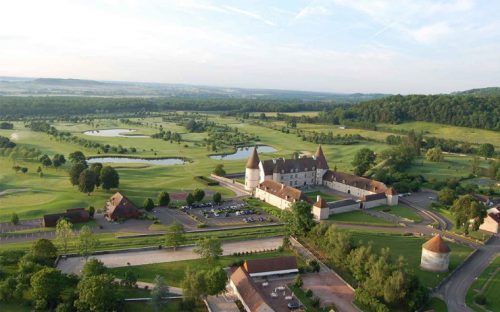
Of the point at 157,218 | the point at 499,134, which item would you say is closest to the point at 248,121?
the point at 499,134

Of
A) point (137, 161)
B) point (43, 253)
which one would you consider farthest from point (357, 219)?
point (137, 161)

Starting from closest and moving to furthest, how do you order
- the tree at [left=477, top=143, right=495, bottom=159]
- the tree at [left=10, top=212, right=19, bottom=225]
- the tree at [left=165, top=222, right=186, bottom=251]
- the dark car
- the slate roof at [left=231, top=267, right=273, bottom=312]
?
1. the slate roof at [left=231, top=267, right=273, bottom=312]
2. the dark car
3. the tree at [left=165, top=222, right=186, bottom=251]
4. the tree at [left=10, top=212, right=19, bottom=225]
5. the tree at [left=477, top=143, right=495, bottom=159]

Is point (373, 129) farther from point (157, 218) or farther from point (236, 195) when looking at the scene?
point (157, 218)

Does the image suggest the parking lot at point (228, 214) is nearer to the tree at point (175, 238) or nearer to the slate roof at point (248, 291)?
the tree at point (175, 238)

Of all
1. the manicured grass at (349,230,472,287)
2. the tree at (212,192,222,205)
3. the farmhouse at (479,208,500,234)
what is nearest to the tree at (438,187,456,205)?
the farmhouse at (479,208,500,234)

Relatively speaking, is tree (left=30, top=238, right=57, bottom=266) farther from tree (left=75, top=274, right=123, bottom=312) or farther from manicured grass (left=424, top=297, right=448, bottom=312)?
manicured grass (left=424, top=297, right=448, bottom=312)

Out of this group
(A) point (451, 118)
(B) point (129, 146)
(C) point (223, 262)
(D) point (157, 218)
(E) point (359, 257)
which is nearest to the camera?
(E) point (359, 257)

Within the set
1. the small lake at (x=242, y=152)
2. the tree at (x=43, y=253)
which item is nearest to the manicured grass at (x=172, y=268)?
the tree at (x=43, y=253)
